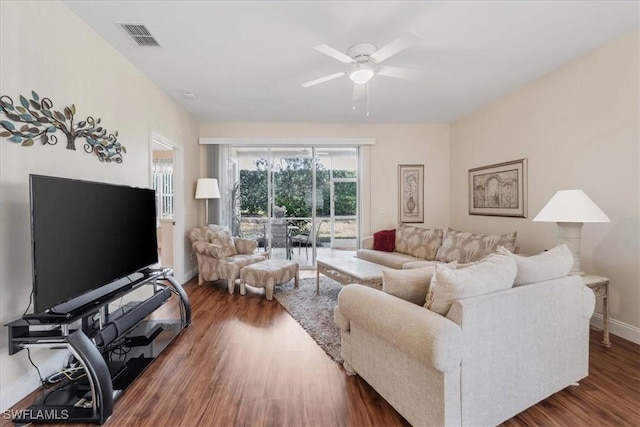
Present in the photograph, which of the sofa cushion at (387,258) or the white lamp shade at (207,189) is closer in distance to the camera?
the sofa cushion at (387,258)

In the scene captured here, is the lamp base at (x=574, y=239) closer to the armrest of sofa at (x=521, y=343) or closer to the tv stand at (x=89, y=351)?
the armrest of sofa at (x=521, y=343)

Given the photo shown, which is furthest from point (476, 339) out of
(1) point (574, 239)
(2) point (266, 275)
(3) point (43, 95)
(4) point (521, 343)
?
(3) point (43, 95)

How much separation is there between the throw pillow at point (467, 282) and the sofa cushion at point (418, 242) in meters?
2.88

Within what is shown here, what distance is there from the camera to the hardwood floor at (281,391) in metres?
1.73

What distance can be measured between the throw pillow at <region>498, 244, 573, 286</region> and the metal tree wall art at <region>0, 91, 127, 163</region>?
313cm

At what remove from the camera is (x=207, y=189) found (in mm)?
4973

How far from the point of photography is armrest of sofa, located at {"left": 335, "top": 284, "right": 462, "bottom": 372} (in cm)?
136

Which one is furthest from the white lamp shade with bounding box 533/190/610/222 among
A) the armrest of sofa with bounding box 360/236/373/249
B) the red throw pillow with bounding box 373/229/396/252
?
the armrest of sofa with bounding box 360/236/373/249

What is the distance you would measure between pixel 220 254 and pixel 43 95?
2636 millimetres

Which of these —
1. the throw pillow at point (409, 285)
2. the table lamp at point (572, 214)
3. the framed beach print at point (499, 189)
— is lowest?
the throw pillow at point (409, 285)

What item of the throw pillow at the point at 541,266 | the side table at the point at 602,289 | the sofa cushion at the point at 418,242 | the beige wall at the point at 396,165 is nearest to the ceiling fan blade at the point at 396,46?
the throw pillow at the point at 541,266

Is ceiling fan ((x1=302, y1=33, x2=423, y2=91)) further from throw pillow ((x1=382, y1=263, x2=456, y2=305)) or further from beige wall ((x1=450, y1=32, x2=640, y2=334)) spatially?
beige wall ((x1=450, y1=32, x2=640, y2=334))

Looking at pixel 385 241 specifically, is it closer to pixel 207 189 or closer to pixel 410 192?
pixel 410 192

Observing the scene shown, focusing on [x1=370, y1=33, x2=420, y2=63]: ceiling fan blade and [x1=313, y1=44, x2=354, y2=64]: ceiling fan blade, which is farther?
[x1=313, y1=44, x2=354, y2=64]: ceiling fan blade
